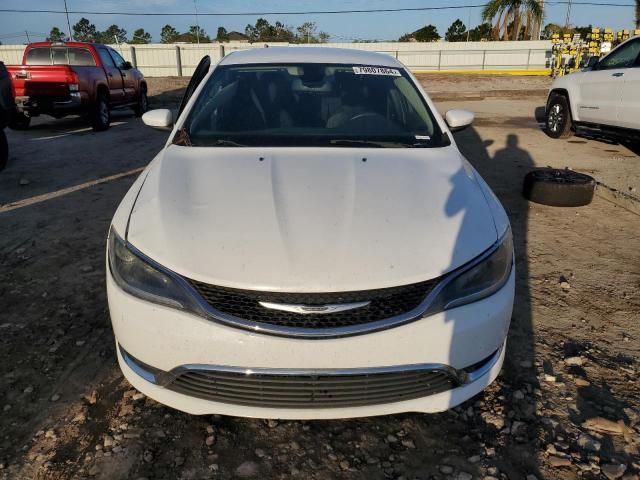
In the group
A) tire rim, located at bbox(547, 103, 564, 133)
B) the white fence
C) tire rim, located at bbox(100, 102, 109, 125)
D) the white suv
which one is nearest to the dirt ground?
the white suv

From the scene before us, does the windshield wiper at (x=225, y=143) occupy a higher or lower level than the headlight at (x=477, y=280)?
higher

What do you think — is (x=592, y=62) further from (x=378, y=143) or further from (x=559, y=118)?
(x=378, y=143)

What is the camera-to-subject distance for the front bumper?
1.83 meters

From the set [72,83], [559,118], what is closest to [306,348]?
[559,118]

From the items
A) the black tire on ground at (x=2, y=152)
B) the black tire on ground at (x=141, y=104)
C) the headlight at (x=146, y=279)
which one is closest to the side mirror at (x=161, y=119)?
the headlight at (x=146, y=279)

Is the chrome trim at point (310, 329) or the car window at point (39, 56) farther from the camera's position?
the car window at point (39, 56)

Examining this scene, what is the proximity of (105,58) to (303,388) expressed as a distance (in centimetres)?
1197

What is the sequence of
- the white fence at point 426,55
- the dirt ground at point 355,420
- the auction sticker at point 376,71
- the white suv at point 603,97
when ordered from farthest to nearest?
the white fence at point 426,55, the white suv at point 603,97, the auction sticker at point 376,71, the dirt ground at point 355,420

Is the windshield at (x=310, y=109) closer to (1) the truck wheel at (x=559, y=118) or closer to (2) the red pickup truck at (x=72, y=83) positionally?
(2) the red pickup truck at (x=72, y=83)

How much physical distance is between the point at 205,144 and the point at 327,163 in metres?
0.78

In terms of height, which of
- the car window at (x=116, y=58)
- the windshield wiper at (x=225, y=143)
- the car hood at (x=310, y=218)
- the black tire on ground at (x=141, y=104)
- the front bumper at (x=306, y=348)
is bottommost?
the black tire on ground at (x=141, y=104)

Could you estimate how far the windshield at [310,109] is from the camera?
9.85ft

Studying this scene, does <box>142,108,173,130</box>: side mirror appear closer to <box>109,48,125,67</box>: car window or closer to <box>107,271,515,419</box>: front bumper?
<box>107,271,515,419</box>: front bumper

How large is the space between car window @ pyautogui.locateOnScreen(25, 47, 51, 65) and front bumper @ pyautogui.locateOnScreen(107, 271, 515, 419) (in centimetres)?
1181
